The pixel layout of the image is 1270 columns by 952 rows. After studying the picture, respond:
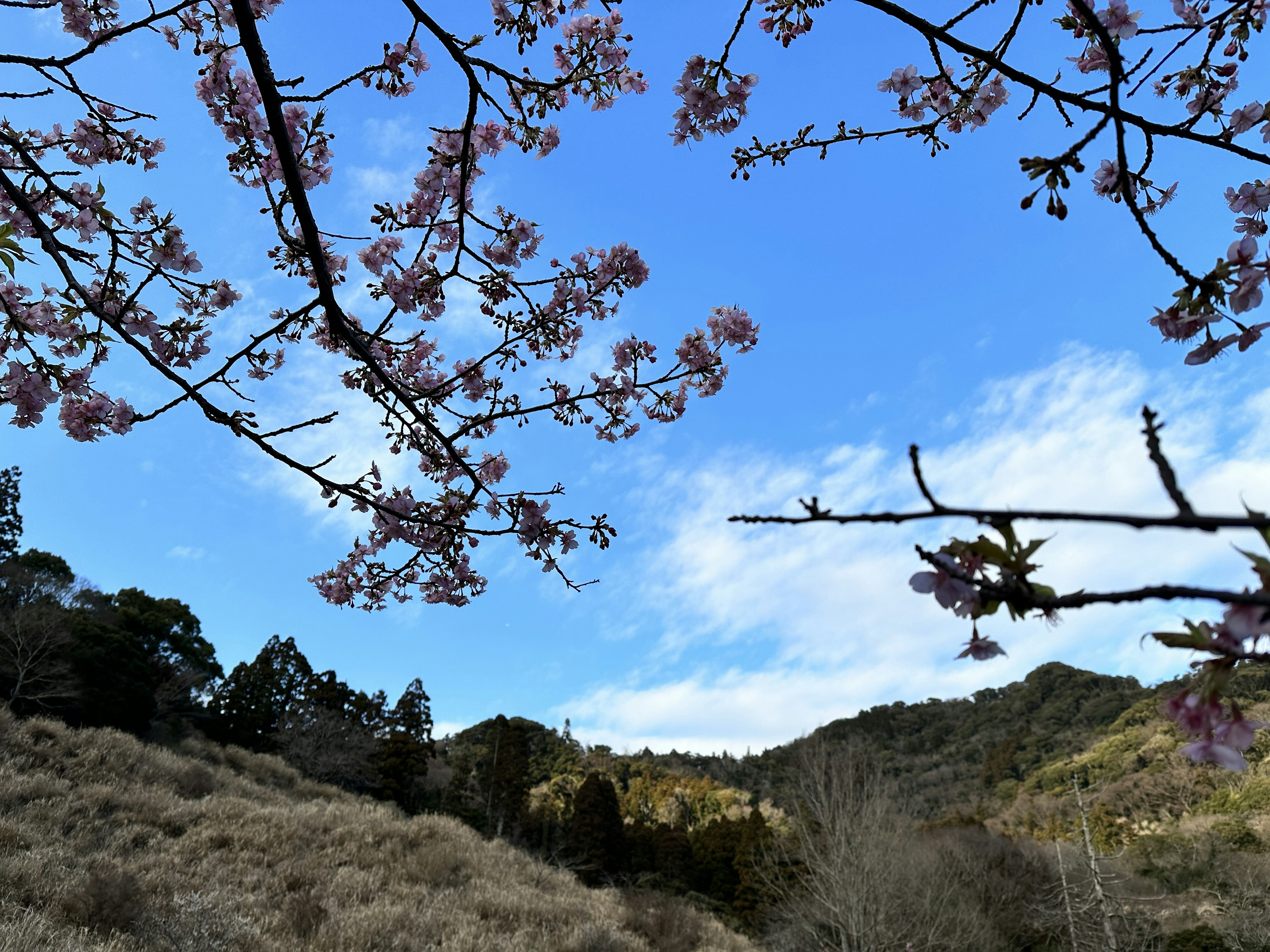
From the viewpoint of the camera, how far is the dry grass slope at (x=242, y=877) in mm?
7742

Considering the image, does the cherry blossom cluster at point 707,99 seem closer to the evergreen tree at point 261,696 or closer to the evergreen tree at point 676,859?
the evergreen tree at point 676,859

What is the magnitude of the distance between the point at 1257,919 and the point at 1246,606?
66.2 feet

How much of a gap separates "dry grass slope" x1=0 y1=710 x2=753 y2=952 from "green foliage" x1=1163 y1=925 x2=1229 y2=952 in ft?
29.3

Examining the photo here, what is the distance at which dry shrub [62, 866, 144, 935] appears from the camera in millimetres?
7367

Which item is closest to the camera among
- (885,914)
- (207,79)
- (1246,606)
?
(1246,606)

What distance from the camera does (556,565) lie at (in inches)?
135

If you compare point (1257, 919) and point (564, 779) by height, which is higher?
point (564, 779)

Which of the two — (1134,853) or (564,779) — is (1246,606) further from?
(564,779)

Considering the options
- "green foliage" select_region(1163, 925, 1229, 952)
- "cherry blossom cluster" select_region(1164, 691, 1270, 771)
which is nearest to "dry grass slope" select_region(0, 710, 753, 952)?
"cherry blossom cluster" select_region(1164, 691, 1270, 771)

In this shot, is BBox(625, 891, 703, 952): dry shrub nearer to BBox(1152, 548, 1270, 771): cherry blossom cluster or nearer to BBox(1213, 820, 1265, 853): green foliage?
BBox(1152, 548, 1270, 771): cherry blossom cluster

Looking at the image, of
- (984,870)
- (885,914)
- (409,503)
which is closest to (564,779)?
(984,870)

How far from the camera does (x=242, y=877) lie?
10.4m

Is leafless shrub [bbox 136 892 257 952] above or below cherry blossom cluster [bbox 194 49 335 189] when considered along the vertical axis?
below

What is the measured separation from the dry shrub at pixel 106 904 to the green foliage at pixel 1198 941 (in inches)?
736
